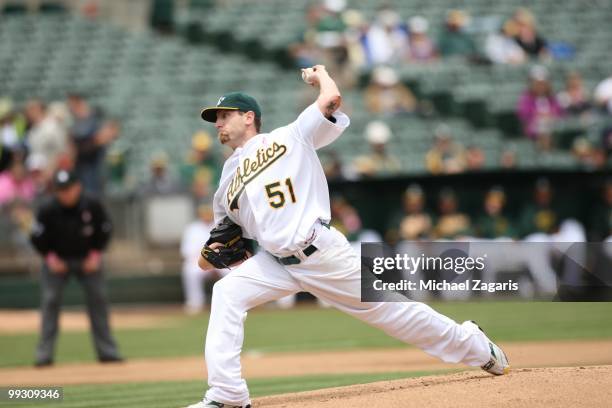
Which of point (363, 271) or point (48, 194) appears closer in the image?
point (363, 271)

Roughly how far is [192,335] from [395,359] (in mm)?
4001

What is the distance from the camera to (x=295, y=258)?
672 cm

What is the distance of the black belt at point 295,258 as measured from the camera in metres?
6.66

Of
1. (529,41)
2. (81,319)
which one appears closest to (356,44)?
→ (529,41)

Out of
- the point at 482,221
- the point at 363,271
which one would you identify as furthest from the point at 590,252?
the point at 482,221

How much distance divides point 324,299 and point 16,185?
11.4 m

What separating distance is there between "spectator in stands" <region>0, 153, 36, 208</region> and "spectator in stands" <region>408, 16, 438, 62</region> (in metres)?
7.31

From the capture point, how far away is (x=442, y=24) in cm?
2191

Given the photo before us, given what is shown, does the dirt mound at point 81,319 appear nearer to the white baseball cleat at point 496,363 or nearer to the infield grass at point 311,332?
the infield grass at point 311,332

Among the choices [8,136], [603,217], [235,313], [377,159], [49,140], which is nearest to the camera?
[235,313]

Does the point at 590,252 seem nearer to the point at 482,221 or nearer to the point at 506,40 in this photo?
the point at 482,221

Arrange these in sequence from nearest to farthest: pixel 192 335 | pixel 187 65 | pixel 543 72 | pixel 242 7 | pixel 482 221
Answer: pixel 192 335, pixel 482 221, pixel 543 72, pixel 187 65, pixel 242 7

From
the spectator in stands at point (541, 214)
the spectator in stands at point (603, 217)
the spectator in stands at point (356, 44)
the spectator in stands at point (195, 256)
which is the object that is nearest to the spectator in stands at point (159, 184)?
the spectator in stands at point (195, 256)

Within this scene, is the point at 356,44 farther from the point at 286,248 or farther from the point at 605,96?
the point at 286,248
